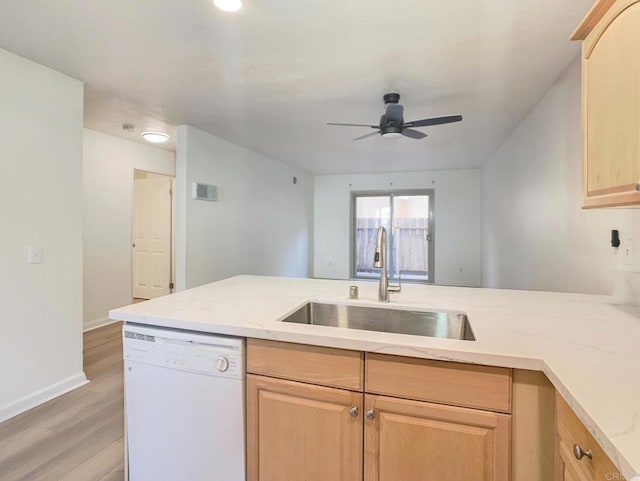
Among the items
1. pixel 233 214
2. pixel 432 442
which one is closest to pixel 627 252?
pixel 432 442

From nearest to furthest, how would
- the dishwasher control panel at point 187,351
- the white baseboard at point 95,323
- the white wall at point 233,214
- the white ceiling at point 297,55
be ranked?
1. the dishwasher control panel at point 187,351
2. the white ceiling at point 297,55
3. the white wall at point 233,214
4. the white baseboard at point 95,323

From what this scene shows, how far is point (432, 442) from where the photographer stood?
1055 mm

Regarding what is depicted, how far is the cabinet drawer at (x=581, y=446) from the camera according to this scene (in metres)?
0.68

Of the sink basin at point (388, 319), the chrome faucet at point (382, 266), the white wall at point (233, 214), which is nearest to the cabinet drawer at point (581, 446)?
the sink basin at point (388, 319)

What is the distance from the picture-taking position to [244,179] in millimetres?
4777

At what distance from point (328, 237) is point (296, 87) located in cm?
511

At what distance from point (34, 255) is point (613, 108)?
10.8 feet

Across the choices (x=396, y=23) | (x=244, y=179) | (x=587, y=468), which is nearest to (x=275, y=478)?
(x=587, y=468)

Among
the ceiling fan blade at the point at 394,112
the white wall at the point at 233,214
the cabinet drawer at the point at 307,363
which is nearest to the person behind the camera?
the cabinet drawer at the point at 307,363

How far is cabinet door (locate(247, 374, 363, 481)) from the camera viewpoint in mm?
1138

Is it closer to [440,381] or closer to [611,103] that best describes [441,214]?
[611,103]

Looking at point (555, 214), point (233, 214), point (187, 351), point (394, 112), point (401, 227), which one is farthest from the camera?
point (401, 227)

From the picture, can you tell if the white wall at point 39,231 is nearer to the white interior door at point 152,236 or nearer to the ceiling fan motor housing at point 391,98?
the ceiling fan motor housing at point 391,98

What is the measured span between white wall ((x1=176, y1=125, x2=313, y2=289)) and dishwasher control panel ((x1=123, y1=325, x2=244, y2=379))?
2369mm
